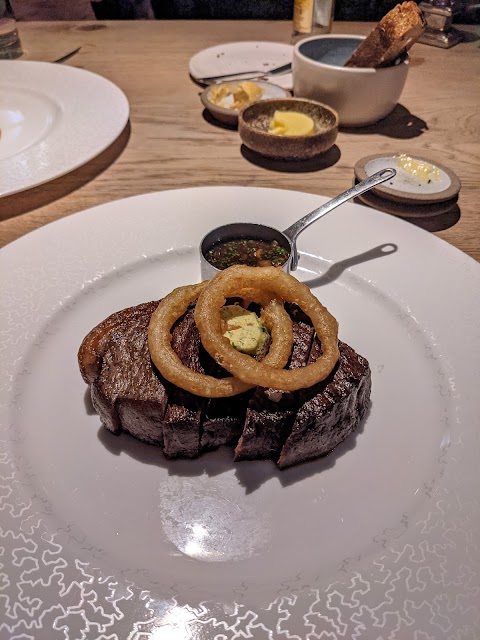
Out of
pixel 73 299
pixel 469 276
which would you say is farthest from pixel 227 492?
pixel 469 276

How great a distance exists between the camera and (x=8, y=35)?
5.06m

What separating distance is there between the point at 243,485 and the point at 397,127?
3.48 metres

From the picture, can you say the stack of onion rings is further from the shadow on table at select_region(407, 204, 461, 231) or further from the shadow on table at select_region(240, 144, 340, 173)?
the shadow on table at select_region(240, 144, 340, 173)

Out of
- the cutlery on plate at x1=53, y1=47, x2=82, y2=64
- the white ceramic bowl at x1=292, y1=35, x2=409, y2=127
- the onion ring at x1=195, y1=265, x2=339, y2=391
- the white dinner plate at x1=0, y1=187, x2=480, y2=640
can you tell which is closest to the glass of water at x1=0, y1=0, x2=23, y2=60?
the cutlery on plate at x1=53, y1=47, x2=82, y2=64

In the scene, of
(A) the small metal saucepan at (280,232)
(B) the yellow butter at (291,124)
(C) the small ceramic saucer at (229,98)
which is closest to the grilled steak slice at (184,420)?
(A) the small metal saucepan at (280,232)

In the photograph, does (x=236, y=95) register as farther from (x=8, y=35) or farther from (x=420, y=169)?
(x=8, y=35)

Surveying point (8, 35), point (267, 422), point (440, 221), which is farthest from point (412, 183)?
point (8, 35)

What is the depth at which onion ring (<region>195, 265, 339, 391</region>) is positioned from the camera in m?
1.95

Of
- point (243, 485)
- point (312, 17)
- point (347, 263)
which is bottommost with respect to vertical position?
point (243, 485)

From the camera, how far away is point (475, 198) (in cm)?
339

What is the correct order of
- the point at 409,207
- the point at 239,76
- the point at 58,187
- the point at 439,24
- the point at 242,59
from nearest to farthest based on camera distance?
the point at 409,207, the point at 58,187, the point at 239,76, the point at 242,59, the point at 439,24

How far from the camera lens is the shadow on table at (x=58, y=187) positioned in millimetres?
3217

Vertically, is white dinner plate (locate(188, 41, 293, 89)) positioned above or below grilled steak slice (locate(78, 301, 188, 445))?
above

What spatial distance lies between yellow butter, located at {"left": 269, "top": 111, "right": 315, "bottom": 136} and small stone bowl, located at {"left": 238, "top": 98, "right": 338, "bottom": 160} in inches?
2.3
